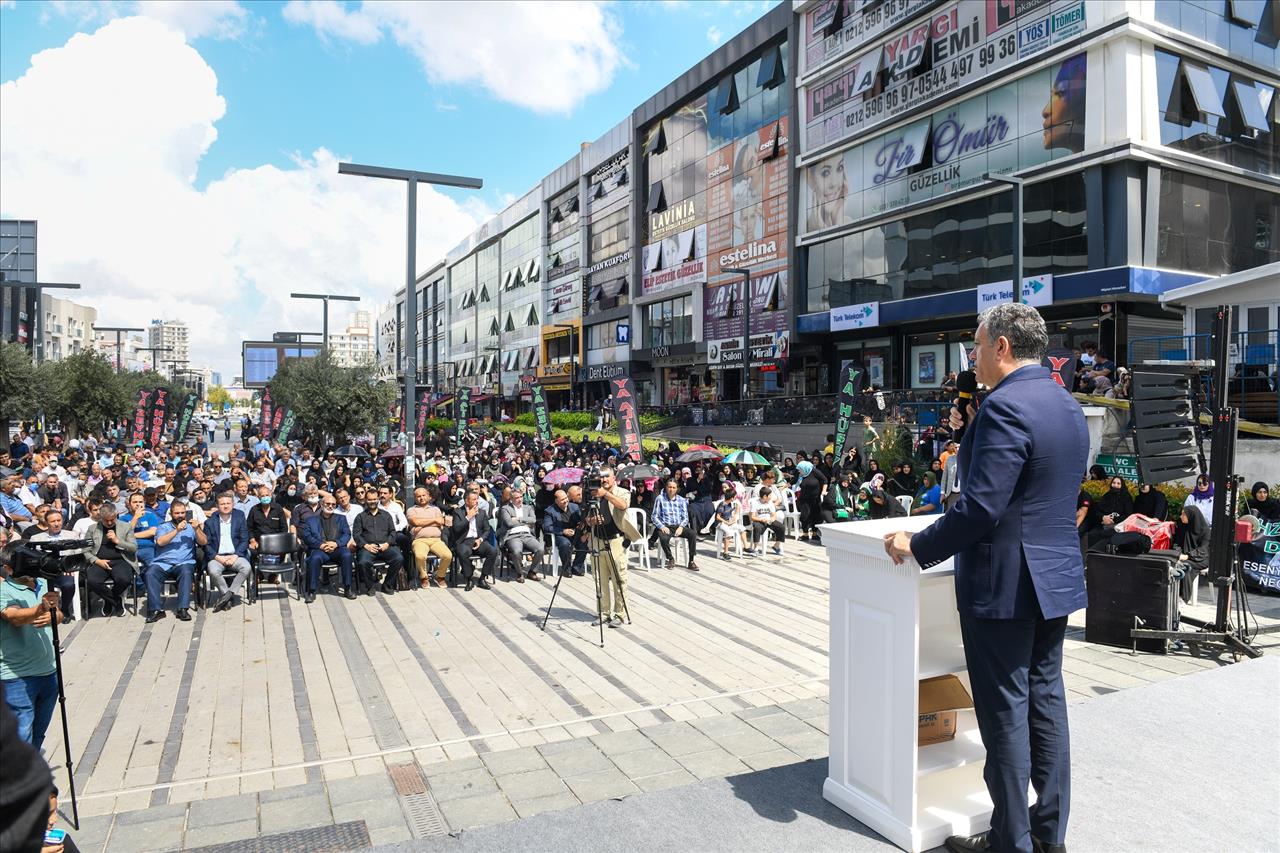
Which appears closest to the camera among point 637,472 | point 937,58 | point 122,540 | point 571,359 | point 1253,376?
point 122,540

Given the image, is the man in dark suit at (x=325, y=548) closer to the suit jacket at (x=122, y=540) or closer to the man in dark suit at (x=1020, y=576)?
the suit jacket at (x=122, y=540)

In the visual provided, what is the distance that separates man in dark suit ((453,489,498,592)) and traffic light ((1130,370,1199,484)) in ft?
27.8

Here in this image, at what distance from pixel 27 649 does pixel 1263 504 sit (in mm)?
13274

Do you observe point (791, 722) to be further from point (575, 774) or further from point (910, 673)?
point (910, 673)

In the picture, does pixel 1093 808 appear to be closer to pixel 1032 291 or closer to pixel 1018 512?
pixel 1018 512

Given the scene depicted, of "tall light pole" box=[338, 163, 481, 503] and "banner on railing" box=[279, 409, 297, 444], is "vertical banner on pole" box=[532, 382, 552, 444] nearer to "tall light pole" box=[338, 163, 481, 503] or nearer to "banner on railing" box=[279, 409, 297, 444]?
"banner on railing" box=[279, 409, 297, 444]

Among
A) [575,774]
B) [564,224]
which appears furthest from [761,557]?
[564,224]

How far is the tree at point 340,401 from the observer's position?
31672 mm

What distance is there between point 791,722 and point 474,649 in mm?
3841

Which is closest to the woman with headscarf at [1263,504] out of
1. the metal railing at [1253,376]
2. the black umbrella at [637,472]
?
the metal railing at [1253,376]

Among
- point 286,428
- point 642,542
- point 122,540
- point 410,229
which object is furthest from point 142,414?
point 642,542

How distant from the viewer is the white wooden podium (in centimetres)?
330

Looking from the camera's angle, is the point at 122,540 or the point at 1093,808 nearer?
the point at 1093,808

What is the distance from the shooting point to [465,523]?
39.6 ft
